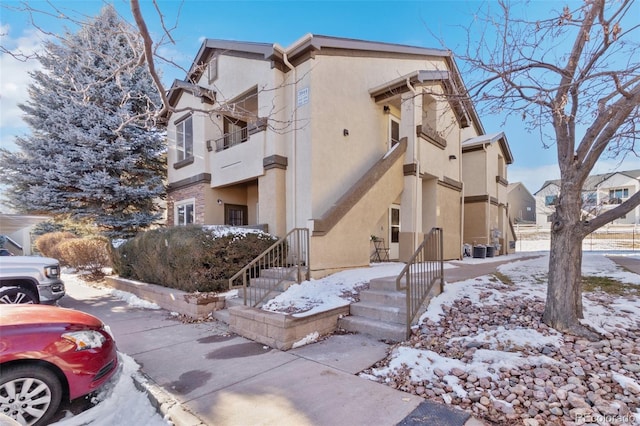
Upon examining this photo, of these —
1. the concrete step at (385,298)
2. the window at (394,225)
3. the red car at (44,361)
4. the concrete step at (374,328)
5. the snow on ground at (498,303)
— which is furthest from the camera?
the window at (394,225)

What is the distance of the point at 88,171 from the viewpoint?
1262 centimetres

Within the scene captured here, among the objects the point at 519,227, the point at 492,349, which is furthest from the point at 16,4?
the point at 519,227

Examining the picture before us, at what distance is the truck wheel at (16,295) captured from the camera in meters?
6.14

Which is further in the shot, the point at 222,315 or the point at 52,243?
the point at 52,243

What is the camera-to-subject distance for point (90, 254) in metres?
12.1

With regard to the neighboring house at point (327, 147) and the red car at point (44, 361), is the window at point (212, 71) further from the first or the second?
the red car at point (44, 361)

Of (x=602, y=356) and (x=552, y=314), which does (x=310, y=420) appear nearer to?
(x=602, y=356)

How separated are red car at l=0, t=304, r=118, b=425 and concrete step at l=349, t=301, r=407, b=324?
3685mm

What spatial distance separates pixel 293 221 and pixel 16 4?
250 inches

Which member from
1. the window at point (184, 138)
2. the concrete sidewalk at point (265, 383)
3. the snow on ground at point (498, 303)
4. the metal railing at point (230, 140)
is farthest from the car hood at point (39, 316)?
the window at point (184, 138)

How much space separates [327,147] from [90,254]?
10.2 metres

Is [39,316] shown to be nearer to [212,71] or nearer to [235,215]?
[235,215]

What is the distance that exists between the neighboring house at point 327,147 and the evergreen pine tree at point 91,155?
1692 mm

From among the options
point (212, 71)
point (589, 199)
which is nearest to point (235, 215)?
point (212, 71)
